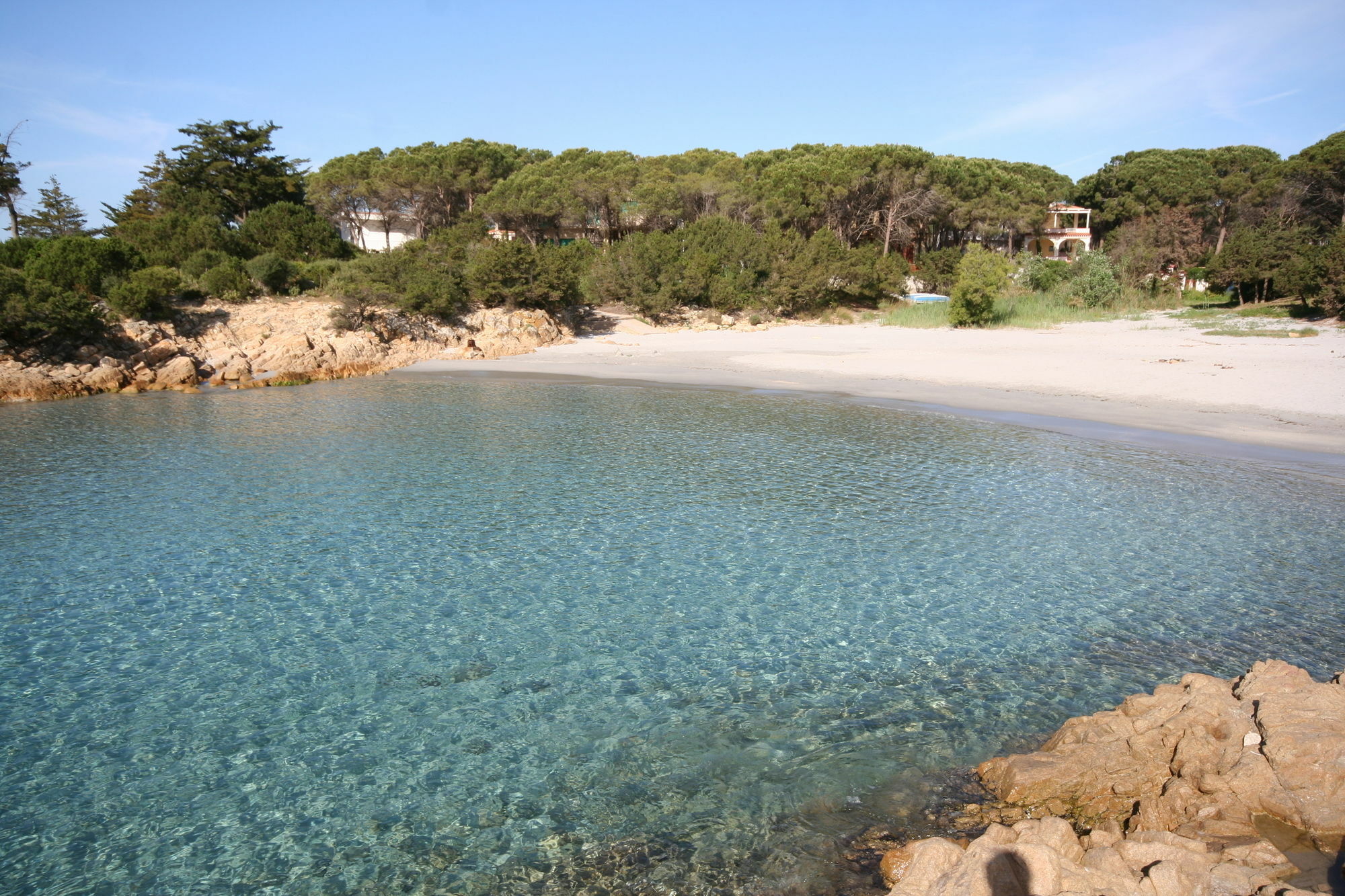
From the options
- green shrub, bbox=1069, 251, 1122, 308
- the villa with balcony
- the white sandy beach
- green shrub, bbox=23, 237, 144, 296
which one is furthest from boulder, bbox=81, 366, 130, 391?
the villa with balcony

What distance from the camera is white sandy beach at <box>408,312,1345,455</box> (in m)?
14.9

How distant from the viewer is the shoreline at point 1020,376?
13.7 metres

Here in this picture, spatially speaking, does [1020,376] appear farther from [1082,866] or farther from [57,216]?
[57,216]

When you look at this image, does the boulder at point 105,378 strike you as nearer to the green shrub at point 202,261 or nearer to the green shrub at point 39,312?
the green shrub at point 39,312

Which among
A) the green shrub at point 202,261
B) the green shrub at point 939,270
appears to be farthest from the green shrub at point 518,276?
the green shrub at point 939,270

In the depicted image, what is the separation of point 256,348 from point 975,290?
23812 millimetres

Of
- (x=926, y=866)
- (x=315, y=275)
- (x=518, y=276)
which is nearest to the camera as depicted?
(x=926, y=866)

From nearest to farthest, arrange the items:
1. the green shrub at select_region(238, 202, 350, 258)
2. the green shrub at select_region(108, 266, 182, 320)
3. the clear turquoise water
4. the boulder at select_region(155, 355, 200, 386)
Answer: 1. the clear turquoise water
2. the boulder at select_region(155, 355, 200, 386)
3. the green shrub at select_region(108, 266, 182, 320)
4. the green shrub at select_region(238, 202, 350, 258)

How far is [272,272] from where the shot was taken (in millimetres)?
27672

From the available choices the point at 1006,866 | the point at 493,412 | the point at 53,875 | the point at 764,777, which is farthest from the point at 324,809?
the point at 493,412

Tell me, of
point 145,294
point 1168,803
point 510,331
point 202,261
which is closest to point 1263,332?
point 510,331

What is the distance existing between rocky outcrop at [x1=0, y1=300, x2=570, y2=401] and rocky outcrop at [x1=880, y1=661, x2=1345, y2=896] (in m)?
22.9

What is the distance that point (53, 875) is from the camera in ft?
12.9

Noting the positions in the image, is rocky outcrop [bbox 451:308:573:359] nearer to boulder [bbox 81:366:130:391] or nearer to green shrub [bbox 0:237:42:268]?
boulder [bbox 81:366:130:391]
